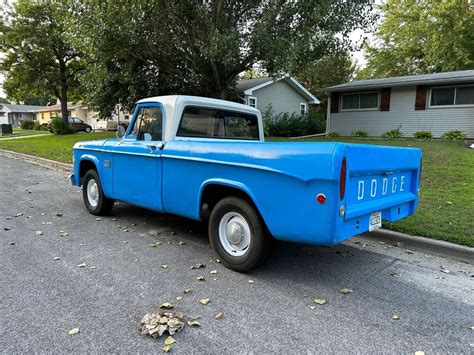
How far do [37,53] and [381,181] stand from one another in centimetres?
2908

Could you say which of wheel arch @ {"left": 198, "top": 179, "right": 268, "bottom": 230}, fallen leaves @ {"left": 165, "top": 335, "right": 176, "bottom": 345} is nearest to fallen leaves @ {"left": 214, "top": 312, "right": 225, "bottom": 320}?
fallen leaves @ {"left": 165, "top": 335, "right": 176, "bottom": 345}

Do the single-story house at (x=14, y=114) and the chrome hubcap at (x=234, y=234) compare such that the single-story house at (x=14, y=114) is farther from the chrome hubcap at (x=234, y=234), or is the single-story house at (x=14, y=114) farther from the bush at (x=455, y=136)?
the chrome hubcap at (x=234, y=234)

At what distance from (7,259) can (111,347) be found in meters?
2.42

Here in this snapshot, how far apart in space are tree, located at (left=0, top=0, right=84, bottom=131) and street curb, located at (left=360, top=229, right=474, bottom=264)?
23.6m

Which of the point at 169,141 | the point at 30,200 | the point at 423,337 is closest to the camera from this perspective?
the point at 423,337

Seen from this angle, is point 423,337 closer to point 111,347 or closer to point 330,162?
point 330,162

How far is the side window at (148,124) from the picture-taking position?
16.2 ft

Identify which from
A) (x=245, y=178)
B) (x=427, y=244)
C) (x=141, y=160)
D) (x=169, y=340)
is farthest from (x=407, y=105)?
(x=169, y=340)

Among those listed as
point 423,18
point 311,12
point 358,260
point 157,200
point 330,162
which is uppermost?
point 423,18

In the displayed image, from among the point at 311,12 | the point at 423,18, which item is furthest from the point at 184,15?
the point at 423,18

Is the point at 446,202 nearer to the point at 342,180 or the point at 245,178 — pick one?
the point at 342,180

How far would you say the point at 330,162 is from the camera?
2.99 m

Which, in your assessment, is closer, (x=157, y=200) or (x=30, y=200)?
(x=157, y=200)

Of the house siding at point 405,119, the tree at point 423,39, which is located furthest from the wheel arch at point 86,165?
the tree at point 423,39
